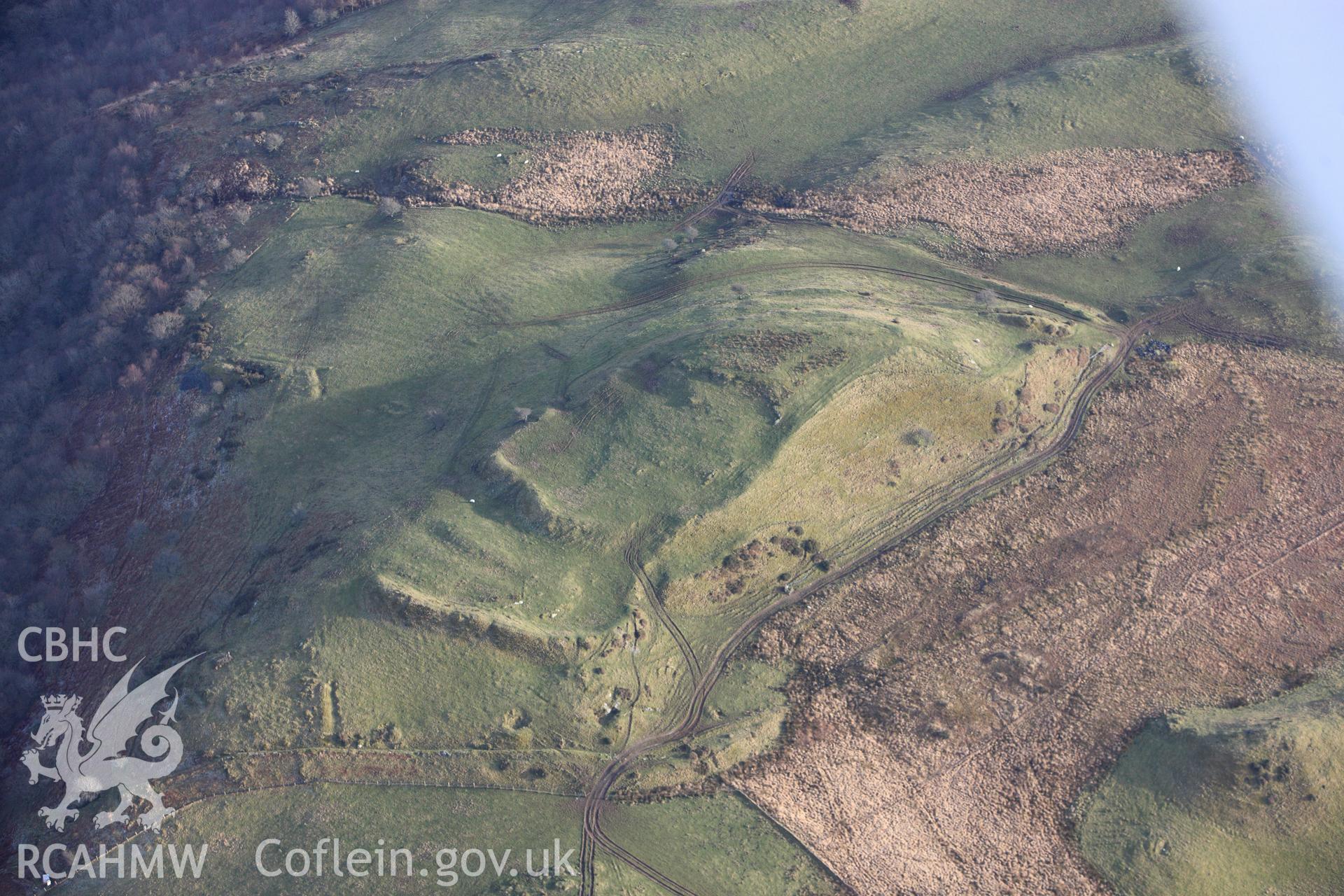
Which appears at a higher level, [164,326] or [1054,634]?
[164,326]

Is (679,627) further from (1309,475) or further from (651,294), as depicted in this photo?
(1309,475)

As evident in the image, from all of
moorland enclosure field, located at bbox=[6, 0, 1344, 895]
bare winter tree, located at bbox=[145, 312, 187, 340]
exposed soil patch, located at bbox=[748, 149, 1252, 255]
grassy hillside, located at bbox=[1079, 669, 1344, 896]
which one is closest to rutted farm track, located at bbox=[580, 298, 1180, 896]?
moorland enclosure field, located at bbox=[6, 0, 1344, 895]

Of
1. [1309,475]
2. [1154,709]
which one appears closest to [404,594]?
[1154,709]

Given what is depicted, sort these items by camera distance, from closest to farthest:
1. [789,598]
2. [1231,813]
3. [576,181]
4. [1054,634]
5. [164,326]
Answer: [1231,813] → [1054,634] → [789,598] → [164,326] → [576,181]

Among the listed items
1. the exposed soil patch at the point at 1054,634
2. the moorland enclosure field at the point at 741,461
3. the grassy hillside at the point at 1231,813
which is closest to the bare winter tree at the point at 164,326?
the moorland enclosure field at the point at 741,461

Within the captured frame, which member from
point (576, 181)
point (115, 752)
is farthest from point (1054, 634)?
point (115, 752)

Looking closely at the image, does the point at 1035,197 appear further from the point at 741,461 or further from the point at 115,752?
the point at 115,752

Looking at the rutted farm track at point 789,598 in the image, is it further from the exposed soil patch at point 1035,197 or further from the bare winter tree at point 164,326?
the bare winter tree at point 164,326
